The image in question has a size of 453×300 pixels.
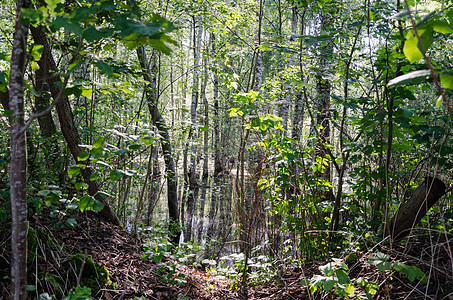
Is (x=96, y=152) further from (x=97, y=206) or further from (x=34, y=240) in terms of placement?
(x=34, y=240)

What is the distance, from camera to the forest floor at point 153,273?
2.15 meters

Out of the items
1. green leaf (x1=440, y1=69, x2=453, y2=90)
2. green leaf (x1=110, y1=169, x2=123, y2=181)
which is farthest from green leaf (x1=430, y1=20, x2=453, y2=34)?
green leaf (x1=110, y1=169, x2=123, y2=181)

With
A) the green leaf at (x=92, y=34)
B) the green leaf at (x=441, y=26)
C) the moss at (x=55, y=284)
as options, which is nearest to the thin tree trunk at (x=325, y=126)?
the green leaf at (x=441, y=26)

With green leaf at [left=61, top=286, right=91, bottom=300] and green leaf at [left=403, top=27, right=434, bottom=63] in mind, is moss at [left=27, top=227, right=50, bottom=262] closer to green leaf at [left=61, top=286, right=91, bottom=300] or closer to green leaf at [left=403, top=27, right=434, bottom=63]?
green leaf at [left=61, top=286, right=91, bottom=300]

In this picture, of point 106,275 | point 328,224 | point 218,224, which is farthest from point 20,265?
point 218,224

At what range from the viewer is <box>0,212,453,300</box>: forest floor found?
2154 mm

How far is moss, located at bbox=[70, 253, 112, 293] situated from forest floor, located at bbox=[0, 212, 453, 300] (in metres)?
0.05

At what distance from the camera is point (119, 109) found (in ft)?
15.4

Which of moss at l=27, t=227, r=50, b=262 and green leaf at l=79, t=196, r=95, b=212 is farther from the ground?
green leaf at l=79, t=196, r=95, b=212

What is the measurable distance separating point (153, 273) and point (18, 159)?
7.33 feet

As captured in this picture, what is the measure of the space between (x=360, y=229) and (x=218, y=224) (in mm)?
5910

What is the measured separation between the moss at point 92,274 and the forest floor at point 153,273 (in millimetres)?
48

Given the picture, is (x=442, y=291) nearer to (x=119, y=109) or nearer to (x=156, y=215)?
(x=119, y=109)

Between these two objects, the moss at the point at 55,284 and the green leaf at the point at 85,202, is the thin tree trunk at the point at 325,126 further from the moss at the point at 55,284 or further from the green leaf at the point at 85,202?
the moss at the point at 55,284
